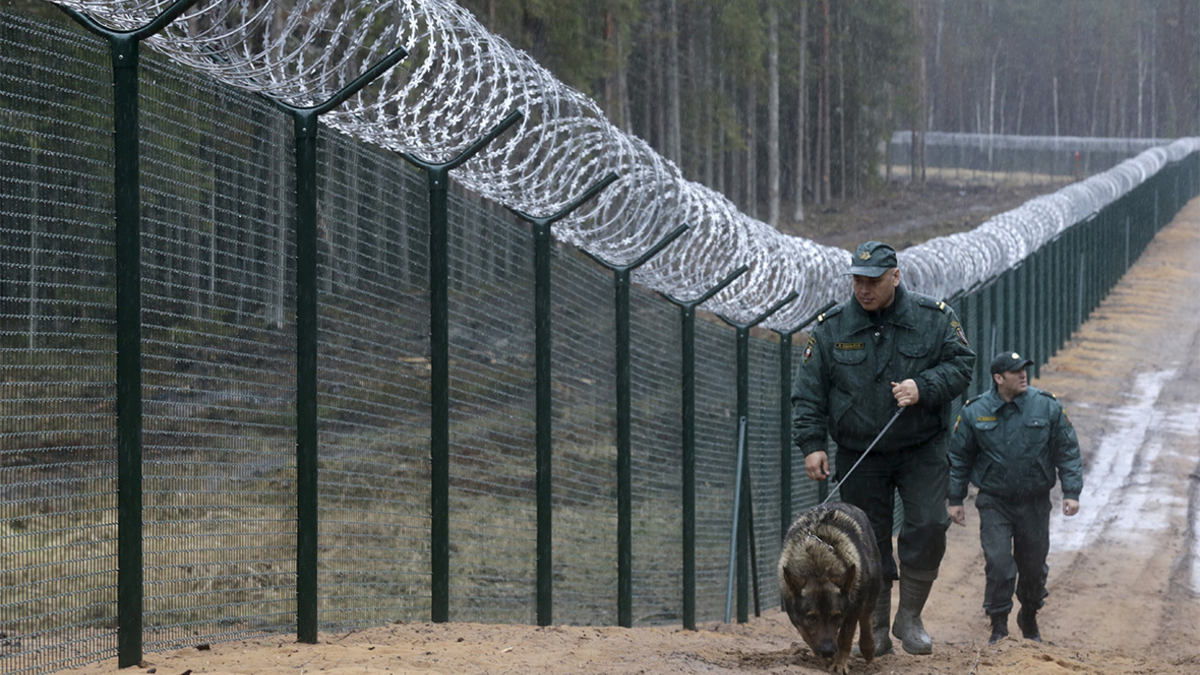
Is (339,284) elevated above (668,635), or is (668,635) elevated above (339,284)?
(339,284)

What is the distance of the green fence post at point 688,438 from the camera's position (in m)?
7.96

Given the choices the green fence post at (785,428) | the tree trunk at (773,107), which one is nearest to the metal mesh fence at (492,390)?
the green fence post at (785,428)

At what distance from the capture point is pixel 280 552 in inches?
205

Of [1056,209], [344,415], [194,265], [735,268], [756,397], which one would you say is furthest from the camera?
[1056,209]

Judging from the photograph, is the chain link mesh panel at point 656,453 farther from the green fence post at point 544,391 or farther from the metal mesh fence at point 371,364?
the metal mesh fence at point 371,364

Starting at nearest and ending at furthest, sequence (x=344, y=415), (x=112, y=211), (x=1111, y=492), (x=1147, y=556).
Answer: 1. (x=112, y=211)
2. (x=344, y=415)
3. (x=1147, y=556)
4. (x=1111, y=492)

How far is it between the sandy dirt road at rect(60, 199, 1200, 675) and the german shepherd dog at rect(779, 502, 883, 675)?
17 centimetres

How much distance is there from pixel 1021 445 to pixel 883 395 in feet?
6.46

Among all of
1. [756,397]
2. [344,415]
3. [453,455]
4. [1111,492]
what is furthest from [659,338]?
[1111,492]

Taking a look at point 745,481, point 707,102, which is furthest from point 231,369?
point 707,102

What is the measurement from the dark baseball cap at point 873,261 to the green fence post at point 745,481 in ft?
9.82

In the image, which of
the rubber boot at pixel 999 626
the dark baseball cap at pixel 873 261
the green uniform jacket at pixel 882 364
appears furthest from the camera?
the rubber boot at pixel 999 626

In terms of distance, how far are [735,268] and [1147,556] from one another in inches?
219

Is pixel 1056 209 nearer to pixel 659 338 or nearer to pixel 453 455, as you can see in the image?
pixel 659 338
